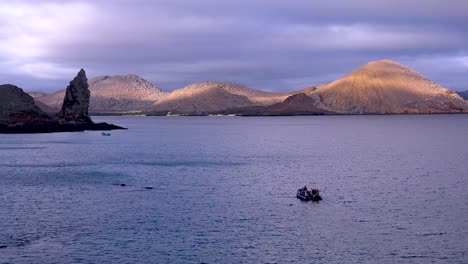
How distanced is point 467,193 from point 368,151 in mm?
61241

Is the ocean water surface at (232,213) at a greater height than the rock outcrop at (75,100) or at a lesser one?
lesser

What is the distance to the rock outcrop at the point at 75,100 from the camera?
19125 centimetres

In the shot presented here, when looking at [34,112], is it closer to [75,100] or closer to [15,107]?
[15,107]

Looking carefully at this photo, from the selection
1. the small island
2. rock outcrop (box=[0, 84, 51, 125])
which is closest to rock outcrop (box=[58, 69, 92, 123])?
the small island

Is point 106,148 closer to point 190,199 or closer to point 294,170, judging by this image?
point 294,170

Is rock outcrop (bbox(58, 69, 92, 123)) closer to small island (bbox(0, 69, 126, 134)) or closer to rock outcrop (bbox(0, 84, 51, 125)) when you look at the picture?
small island (bbox(0, 69, 126, 134))

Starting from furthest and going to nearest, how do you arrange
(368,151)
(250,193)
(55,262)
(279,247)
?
(368,151), (250,193), (279,247), (55,262)

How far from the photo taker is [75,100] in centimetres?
19062

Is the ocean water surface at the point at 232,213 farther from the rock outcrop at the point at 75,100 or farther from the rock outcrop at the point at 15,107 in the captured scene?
the rock outcrop at the point at 75,100

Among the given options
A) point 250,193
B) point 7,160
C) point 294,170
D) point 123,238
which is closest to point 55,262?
point 123,238

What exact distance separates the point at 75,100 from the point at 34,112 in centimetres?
1327

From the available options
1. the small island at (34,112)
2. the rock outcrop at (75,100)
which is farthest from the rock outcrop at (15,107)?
the rock outcrop at (75,100)

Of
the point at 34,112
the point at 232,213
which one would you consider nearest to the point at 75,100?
the point at 34,112

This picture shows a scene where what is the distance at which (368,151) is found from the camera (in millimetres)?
123375
